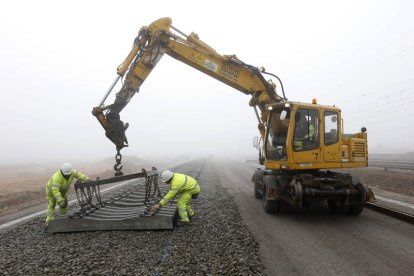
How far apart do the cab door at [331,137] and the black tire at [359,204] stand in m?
0.85

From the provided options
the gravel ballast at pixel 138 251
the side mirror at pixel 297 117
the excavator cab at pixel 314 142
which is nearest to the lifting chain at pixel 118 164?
the gravel ballast at pixel 138 251

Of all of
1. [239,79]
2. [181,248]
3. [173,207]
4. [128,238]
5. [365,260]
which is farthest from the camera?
[239,79]

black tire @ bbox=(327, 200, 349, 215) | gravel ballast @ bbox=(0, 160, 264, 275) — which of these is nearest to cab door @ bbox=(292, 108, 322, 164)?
black tire @ bbox=(327, 200, 349, 215)

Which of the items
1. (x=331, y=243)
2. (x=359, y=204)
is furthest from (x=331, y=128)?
(x=331, y=243)

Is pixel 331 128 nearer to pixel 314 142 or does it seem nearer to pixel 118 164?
pixel 314 142

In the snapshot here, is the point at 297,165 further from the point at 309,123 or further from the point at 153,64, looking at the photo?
the point at 153,64

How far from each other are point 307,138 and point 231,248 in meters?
3.79

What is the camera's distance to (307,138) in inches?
312

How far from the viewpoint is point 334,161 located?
7922 millimetres

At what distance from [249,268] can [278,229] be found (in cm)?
255

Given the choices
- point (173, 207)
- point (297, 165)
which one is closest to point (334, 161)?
point (297, 165)

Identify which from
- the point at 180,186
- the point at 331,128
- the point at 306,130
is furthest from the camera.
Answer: the point at 331,128

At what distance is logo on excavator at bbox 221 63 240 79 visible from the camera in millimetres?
9328

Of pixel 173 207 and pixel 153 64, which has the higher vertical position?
pixel 153 64
